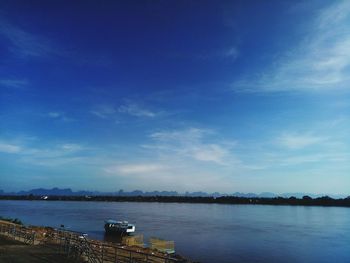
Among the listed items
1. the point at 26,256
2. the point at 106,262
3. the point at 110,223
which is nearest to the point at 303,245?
the point at 110,223

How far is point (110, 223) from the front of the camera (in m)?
78.4

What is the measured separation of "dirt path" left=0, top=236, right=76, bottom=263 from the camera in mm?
20016

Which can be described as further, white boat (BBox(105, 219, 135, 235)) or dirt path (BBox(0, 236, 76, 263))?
white boat (BBox(105, 219, 135, 235))

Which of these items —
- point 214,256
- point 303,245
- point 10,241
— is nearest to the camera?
point 10,241

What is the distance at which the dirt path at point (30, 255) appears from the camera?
2002 cm

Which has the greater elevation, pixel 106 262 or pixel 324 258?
pixel 106 262

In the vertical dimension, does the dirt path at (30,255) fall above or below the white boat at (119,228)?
above

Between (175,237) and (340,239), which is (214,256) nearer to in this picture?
(175,237)

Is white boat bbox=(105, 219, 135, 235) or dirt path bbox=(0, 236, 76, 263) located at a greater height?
dirt path bbox=(0, 236, 76, 263)

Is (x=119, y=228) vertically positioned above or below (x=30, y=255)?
below

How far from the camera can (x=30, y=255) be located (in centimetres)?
2148

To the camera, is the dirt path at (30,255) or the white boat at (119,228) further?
the white boat at (119,228)

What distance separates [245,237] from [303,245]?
12.3m

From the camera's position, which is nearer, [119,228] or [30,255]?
[30,255]
